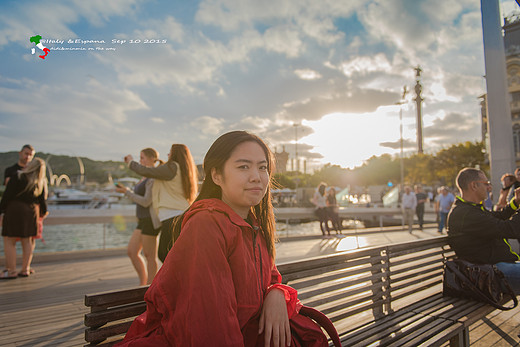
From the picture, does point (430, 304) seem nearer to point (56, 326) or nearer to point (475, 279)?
point (475, 279)

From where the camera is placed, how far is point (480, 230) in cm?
340

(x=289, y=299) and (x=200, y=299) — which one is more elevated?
(x=200, y=299)

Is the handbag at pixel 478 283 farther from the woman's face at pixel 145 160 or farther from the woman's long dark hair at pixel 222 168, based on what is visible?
the woman's face at pixel 145 160

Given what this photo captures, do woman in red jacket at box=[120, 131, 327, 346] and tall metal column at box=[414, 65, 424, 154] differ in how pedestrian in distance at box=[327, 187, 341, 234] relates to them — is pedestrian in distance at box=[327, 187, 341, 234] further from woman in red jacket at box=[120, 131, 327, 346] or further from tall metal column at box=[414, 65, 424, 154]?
tall metal column at box=[414, 65, 424, 154]

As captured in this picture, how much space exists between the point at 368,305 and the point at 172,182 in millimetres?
2654

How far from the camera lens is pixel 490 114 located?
6219mm

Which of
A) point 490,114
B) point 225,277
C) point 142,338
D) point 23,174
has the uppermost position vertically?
point 490,114

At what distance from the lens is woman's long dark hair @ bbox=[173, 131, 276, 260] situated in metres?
1.81

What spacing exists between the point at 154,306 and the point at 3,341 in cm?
304

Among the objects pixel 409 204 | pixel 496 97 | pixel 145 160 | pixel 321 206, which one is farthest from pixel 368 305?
pixel 409 204

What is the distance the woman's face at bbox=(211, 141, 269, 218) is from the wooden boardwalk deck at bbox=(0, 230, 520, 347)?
105 inches

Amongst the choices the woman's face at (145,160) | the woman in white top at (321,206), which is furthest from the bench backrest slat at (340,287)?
the woman in white top at (321,206)

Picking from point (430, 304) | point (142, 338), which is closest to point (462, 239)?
point (430, 304)

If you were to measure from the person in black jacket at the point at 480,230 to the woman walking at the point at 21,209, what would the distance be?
20.2 ft
